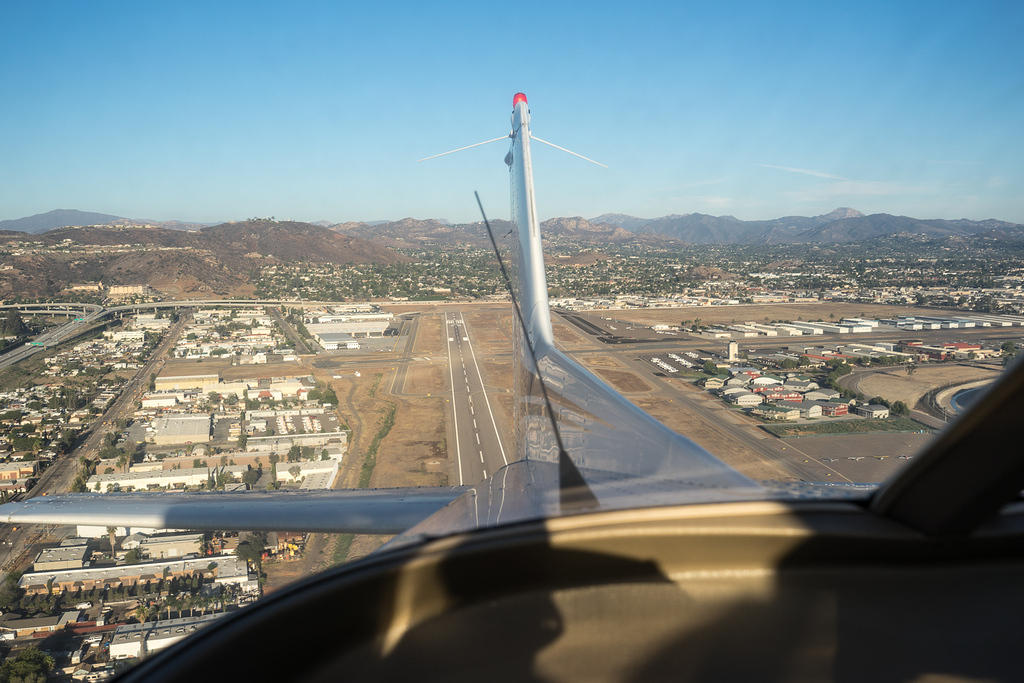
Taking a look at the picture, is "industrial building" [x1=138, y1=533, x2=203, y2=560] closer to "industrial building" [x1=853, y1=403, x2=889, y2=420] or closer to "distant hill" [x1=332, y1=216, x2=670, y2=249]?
"industrial building" [x1=853, y1=403, x2=889, y2=420]

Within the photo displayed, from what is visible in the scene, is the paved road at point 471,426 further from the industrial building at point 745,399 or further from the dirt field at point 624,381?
the industrial building at point 745,399

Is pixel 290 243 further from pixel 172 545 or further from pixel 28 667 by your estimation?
pixel 28 667

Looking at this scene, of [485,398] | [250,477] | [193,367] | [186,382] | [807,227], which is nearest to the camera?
[250,477]

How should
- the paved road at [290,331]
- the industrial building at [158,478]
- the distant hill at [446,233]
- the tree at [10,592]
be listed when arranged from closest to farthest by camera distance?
1. the tree at [10,592]
2. the industrial building at [158,478]
3. the paved road at [290,331]
4. the distant hill at [446,233]

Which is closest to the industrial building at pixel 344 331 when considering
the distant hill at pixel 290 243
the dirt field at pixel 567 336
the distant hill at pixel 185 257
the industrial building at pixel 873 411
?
the dirt field at pixel 567 336

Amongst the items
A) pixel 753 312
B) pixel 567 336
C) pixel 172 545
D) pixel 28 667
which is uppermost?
pixel 753 312

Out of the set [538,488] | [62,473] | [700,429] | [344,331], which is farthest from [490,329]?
[538,488]

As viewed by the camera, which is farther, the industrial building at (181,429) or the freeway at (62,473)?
the industrial building at (181,429)
